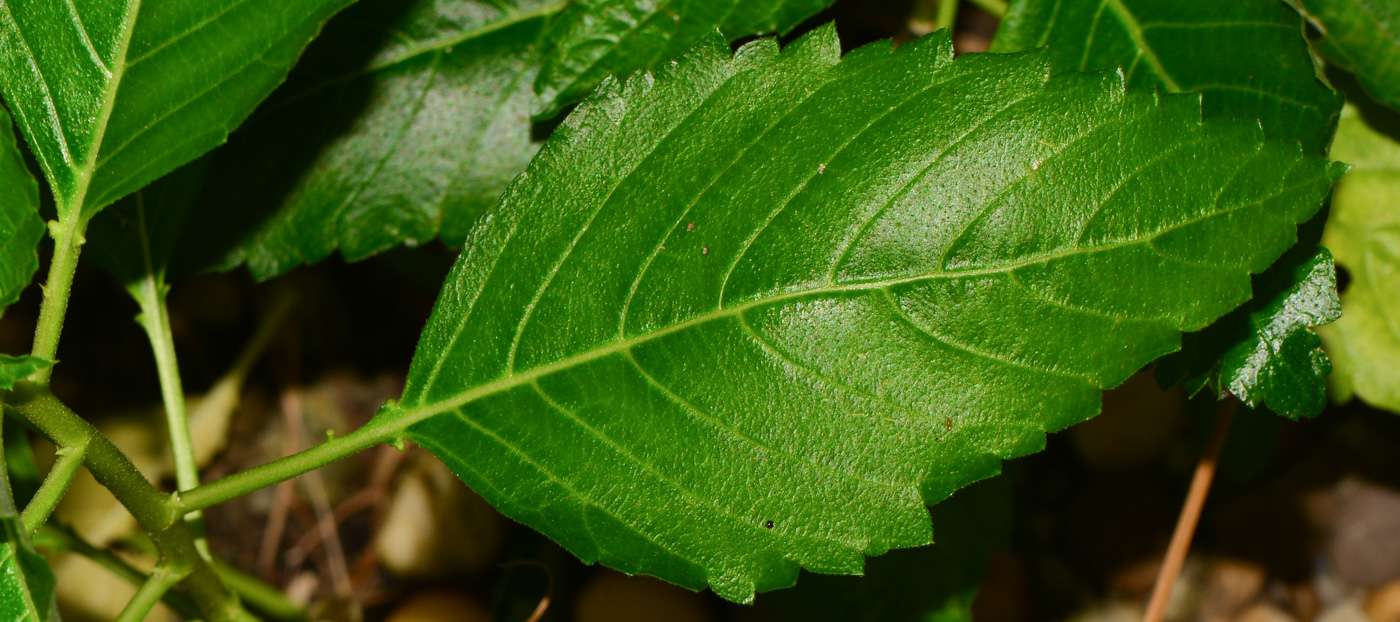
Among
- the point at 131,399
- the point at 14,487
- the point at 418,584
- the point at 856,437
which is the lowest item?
the point at 418,584

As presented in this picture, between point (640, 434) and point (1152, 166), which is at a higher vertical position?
point (1152, 166)

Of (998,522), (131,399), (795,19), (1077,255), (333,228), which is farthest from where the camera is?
(131,399)

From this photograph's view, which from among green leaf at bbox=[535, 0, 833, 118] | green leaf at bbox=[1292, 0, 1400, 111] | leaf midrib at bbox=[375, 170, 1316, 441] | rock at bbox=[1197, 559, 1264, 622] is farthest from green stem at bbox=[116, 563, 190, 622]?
rock at bbox=[1197, 559, 1264, 622]

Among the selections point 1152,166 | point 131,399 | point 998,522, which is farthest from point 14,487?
point 1152,166

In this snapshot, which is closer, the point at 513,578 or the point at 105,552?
the point at 105,552

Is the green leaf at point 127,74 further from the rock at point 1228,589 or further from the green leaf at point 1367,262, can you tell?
the rock at point 1228,589

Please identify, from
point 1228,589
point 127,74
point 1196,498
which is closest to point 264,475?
point 127,74

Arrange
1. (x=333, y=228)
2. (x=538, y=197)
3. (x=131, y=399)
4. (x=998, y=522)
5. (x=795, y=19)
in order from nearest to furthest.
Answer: (x=538, y=197), (x=795, y=19), (x=333, y=228), (x=998, y=522), (x=131, y=399)

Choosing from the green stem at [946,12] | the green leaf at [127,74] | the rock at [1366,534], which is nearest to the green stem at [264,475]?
the green leaf at [127,74]

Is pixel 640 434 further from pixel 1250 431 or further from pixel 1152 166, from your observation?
pixel 1250 431
